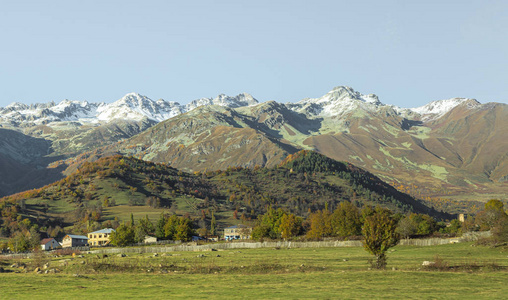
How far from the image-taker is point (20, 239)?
6841 inches

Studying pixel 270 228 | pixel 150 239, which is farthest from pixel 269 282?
pixel 150 239

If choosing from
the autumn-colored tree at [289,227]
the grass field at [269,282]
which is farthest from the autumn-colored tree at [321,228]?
the grass field at [269,282]

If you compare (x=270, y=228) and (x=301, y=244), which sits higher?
(x=270, y=228)

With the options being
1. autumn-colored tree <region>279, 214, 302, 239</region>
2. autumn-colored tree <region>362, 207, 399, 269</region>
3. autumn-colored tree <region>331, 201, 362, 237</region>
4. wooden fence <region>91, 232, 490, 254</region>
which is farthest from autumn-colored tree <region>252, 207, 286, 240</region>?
autumn-colored tree <region>362, 207, 399, 269</region>

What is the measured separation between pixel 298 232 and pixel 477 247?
268ft

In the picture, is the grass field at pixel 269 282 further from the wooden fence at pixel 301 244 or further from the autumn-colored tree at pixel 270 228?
the autumn-colored tree at pixel 270 228

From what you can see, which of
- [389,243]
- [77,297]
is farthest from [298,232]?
[77,297]

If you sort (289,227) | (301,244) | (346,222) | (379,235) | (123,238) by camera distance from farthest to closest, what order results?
(289,227) → (123,238) → (346,222) → (301,244) → (379,235)

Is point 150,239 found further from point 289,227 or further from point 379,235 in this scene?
point 379,235

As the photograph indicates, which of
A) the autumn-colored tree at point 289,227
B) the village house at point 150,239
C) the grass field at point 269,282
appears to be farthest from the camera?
the village house at point 150,239

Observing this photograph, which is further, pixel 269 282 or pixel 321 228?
pixel 321 228

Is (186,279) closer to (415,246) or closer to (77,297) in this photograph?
(77,297)

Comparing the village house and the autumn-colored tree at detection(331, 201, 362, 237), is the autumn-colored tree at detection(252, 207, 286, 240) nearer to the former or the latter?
the autumn-colored tree at detection(331, 201, 362, 237)

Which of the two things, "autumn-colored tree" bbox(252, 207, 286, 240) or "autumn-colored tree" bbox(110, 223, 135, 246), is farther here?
"autumn-colored tree" bbox(252, 207, 286, 240)
